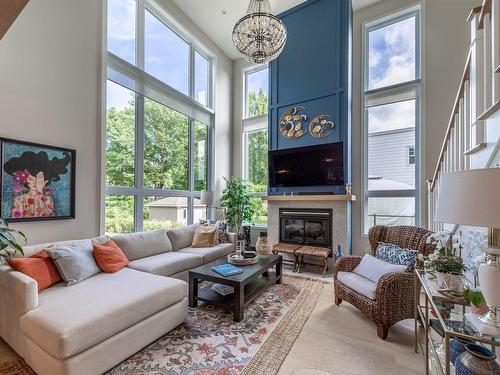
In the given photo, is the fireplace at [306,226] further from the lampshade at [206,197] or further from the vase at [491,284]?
the vase at [491,284]

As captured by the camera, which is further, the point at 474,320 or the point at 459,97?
the point at 459,97

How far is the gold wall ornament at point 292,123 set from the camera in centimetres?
496

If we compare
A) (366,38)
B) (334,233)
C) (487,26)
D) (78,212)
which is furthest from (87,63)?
(366,38)

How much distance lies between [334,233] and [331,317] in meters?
→ 1.95

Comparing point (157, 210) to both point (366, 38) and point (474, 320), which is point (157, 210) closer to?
point (474, 320)

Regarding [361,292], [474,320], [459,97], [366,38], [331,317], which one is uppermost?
[366,38]

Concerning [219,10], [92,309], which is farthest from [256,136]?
[92,309]

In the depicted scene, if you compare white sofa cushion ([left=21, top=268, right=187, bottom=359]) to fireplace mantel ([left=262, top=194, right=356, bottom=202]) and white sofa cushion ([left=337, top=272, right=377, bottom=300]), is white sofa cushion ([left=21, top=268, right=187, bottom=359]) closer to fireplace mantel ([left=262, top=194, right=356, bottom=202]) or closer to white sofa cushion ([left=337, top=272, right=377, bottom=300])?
white sofa cushion ([left=337, top=272, right=377, bottom=300])

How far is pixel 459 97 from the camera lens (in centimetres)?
245

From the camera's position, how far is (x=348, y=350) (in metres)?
2.08

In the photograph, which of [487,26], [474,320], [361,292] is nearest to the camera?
[474,320]

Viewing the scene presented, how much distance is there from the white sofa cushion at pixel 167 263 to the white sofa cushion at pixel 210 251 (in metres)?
0.13

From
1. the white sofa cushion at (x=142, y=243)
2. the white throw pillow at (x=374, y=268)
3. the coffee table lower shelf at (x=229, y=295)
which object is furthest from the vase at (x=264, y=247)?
the white sofa cushion at (x=142, y=243)

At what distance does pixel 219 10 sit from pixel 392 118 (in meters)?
3.94
